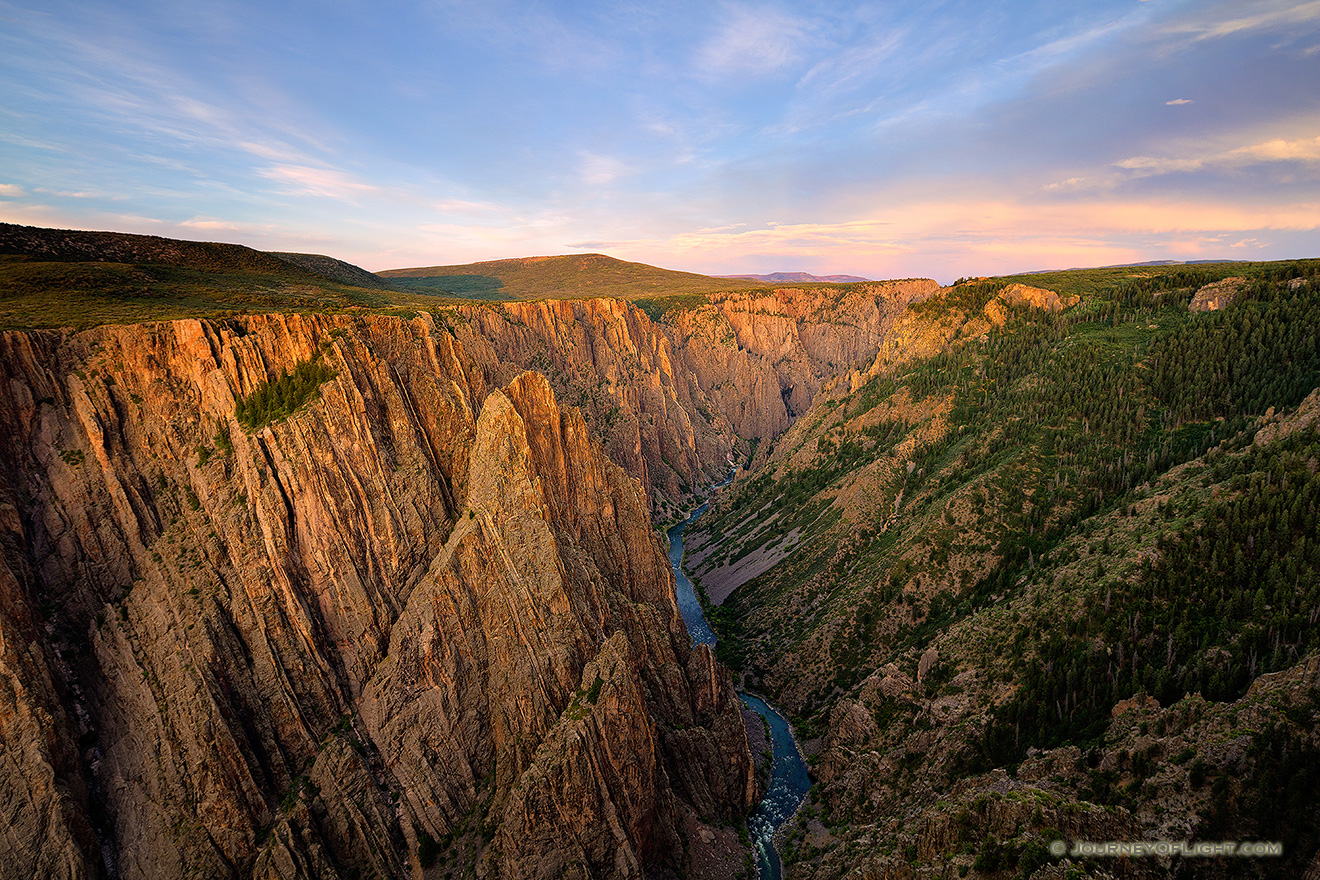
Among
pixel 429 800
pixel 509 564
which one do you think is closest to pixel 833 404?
pixel 509 564

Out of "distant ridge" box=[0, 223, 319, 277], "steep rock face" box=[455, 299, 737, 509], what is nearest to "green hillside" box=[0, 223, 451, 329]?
"distant ridge" box=[0, 223, 319, 277]

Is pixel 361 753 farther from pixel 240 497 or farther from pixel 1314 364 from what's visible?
pixel 1314 364

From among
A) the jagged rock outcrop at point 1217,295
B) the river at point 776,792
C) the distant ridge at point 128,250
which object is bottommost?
the river at point 776,792

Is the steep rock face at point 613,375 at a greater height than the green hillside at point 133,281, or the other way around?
the green hillside at point 133,281

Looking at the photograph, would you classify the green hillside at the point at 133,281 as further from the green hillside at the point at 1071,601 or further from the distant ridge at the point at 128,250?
the green hillside at the point at 1071,601

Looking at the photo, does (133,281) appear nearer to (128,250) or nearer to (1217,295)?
(128,250)

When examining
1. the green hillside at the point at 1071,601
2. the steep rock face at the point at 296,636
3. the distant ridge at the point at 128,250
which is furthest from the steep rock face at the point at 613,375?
the steep rock face at the point at 296,636

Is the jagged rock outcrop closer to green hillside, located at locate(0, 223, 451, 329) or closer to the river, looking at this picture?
the river

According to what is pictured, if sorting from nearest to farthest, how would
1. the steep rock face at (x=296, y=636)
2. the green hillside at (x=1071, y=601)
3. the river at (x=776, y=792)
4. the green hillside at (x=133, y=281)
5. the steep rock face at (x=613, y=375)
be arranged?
the green hillside at (x=1071, y=601) → the steep rock face at (x=296, y=636) → the green hillside at (x=133, y=281) → the river at (x=776, y=792) → the steep rock face at (x=613, y=375)
